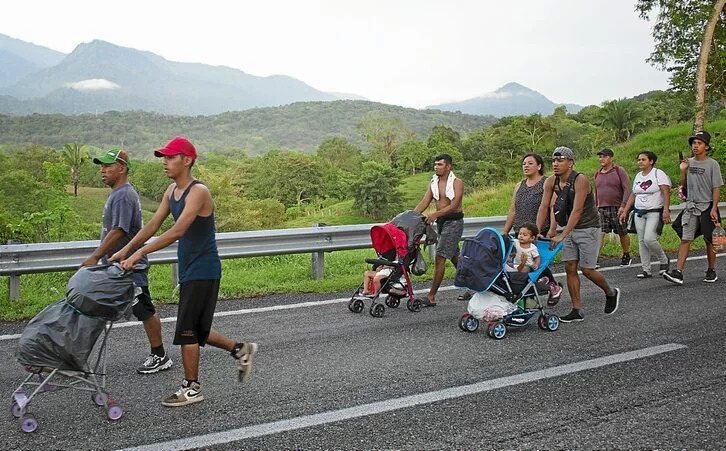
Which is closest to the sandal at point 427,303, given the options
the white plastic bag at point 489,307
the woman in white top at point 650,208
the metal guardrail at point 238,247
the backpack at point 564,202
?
the white plastic bag at point 489,307

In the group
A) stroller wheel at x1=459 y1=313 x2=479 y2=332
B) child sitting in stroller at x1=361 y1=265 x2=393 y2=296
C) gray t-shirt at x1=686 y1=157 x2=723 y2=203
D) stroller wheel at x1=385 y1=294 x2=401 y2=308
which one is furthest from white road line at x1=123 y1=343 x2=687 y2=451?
gray t-shirt at x1=686 y1=157 x2=723 y2=203

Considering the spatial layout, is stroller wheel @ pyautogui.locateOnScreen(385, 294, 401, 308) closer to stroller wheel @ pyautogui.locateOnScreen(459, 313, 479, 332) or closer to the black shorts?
stroller wheel @ pyautogui.locateOnScreen(459, 313, 479, 332)

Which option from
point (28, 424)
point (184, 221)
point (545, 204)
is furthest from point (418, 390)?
point (545, 204)

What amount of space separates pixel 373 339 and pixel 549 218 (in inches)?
111

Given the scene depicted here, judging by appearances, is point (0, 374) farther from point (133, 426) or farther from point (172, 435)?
point (172, 435)

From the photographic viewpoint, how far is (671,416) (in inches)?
170

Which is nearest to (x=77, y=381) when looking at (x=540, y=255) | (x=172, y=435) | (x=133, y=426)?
(x=133, y=426)

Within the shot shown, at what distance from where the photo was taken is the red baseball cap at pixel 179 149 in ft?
15.5

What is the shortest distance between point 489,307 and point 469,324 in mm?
275

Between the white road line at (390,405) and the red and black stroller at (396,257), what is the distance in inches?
101

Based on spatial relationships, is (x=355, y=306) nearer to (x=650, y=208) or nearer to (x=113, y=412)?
(x=113, y=412)

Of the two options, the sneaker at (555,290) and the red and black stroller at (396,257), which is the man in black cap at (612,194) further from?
the red and black stroller at (396,257)

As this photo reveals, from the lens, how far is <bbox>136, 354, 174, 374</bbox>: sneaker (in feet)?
18.0

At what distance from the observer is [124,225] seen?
5.45m
